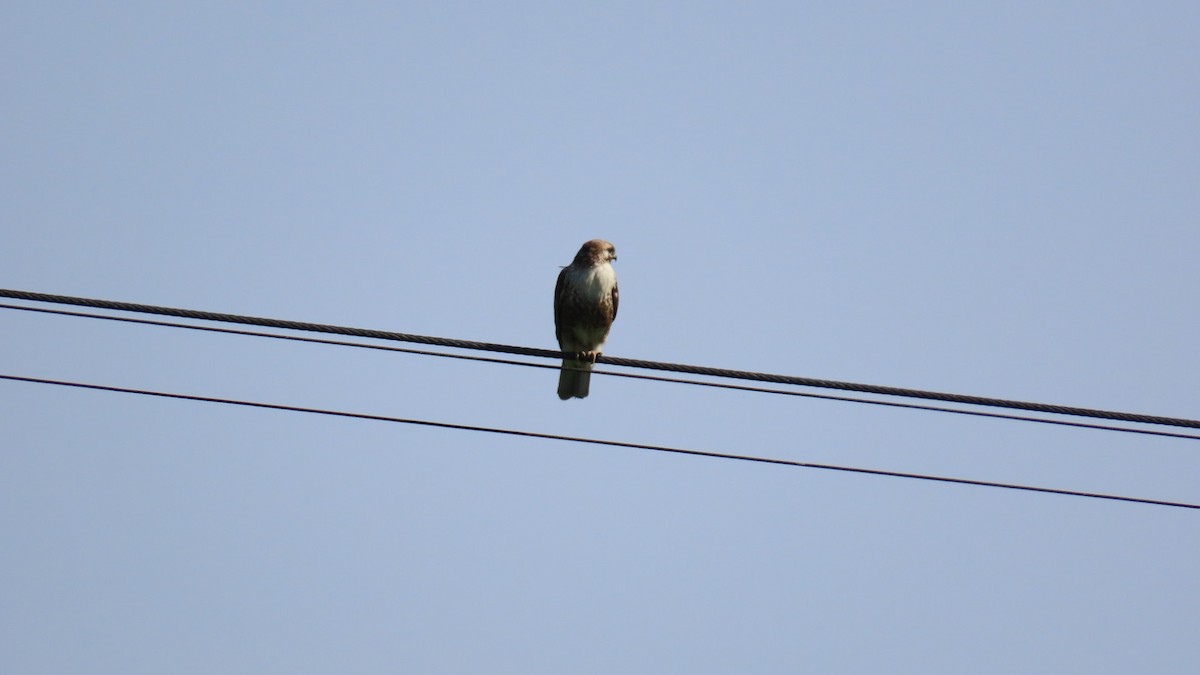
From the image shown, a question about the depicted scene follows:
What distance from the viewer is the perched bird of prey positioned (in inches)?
447

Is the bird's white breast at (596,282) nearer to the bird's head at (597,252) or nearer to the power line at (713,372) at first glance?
the bird's head at (597,252)

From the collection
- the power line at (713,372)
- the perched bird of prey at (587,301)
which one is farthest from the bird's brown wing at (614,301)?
the power line at (713,372)

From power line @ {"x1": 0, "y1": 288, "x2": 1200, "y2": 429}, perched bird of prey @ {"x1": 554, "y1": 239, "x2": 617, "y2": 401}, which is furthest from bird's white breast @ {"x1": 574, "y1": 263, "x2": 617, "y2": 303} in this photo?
power line @ {"x1": 0, "y1": 288, "x2": 1200, "y2": 429}

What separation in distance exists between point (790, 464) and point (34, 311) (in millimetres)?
4071

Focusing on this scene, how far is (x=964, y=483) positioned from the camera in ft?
24.8

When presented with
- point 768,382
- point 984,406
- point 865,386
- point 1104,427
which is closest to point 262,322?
point 768,382

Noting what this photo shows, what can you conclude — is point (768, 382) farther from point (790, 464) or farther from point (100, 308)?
point (100, 308)

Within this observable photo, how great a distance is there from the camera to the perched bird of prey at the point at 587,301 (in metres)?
11.4

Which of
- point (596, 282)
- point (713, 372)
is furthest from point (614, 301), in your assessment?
point (713, 372)

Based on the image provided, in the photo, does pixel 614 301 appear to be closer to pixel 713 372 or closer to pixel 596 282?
pixel 596 282

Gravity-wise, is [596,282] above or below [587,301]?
above

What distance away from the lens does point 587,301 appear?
1134 centimetres

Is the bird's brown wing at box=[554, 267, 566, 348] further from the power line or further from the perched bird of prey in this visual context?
the power line

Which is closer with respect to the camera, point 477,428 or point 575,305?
point 477,428
